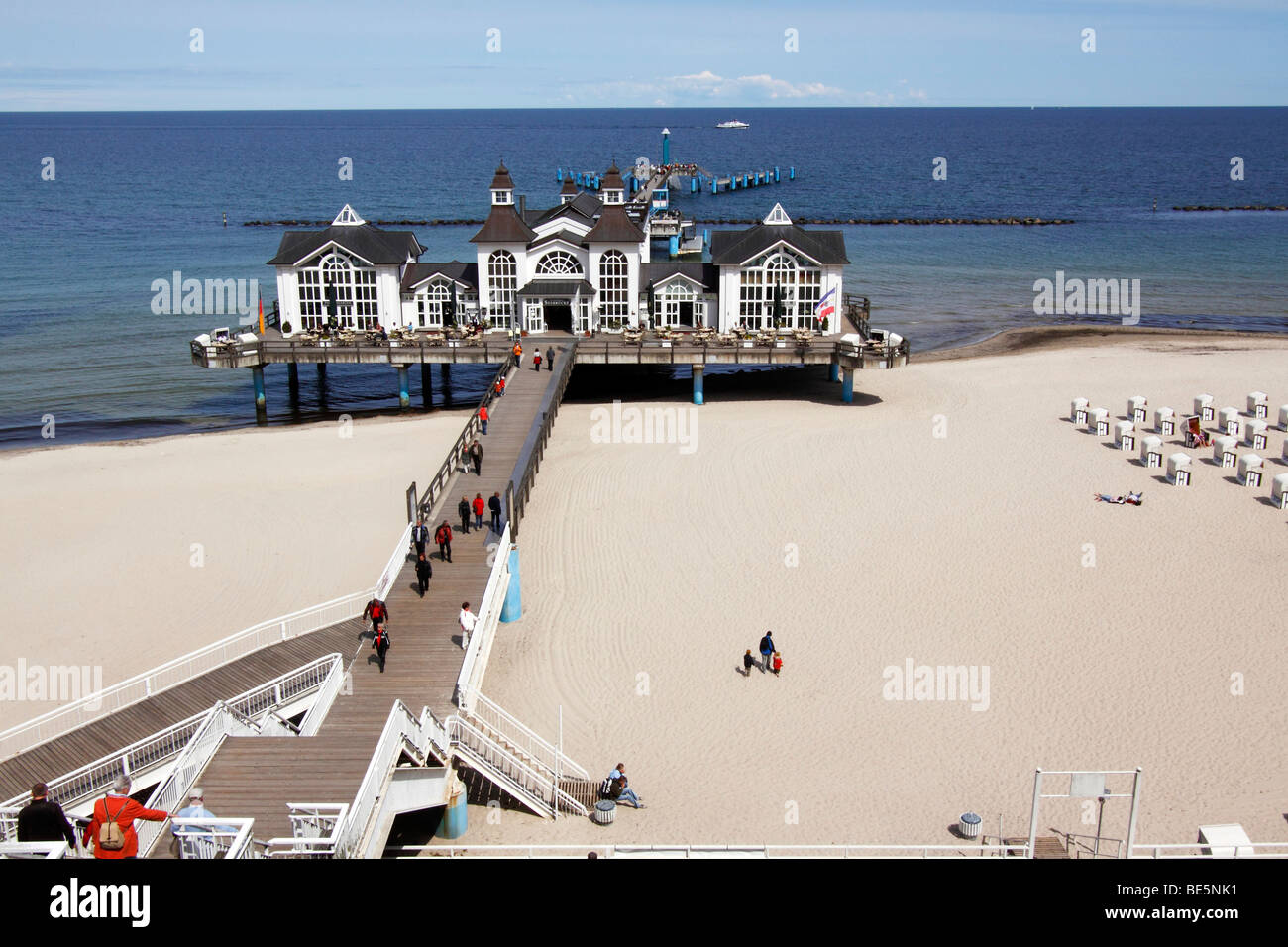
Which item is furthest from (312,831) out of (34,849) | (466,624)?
(466,624)

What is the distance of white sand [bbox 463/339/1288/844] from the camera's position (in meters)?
16.8

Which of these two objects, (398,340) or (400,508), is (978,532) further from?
(398,340)

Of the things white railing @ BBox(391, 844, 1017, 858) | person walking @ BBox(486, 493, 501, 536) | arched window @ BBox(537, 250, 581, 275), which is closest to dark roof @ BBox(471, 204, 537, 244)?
arched window @ BBox(537, 250, 581, 275)

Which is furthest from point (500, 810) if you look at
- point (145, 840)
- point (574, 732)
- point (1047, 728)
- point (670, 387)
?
point (670, 387)

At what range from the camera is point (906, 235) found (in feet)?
308

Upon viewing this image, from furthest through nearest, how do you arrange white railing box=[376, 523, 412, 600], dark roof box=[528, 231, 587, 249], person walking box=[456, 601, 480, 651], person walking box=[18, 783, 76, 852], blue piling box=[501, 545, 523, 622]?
dark roof box=[528, 231, 587, 249]
blue piling box=[501, 545, 523, 622]
white railing box=[376, 523, 412, 600]
person walking box=[456, 601, 480, 651]
person walking box=[18, 783, 76, 852]

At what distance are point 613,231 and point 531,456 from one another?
53.8 feet

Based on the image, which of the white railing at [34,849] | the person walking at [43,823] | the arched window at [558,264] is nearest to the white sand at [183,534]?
Result: the arched window at [558,264]

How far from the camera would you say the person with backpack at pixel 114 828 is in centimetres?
1041

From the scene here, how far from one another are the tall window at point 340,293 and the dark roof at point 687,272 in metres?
10.5

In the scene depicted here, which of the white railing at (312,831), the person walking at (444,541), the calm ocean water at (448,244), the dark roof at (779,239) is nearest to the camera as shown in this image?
the white railing at (312,831)

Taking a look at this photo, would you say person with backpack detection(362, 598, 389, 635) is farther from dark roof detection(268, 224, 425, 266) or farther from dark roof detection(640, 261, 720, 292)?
dark roof detection(640, 261, 720, 292)

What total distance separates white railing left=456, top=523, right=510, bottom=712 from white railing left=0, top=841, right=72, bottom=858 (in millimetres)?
7250

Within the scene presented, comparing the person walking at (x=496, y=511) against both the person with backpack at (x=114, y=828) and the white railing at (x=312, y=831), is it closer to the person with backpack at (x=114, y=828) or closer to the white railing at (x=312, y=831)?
the white railing at (x=312, y=831)
